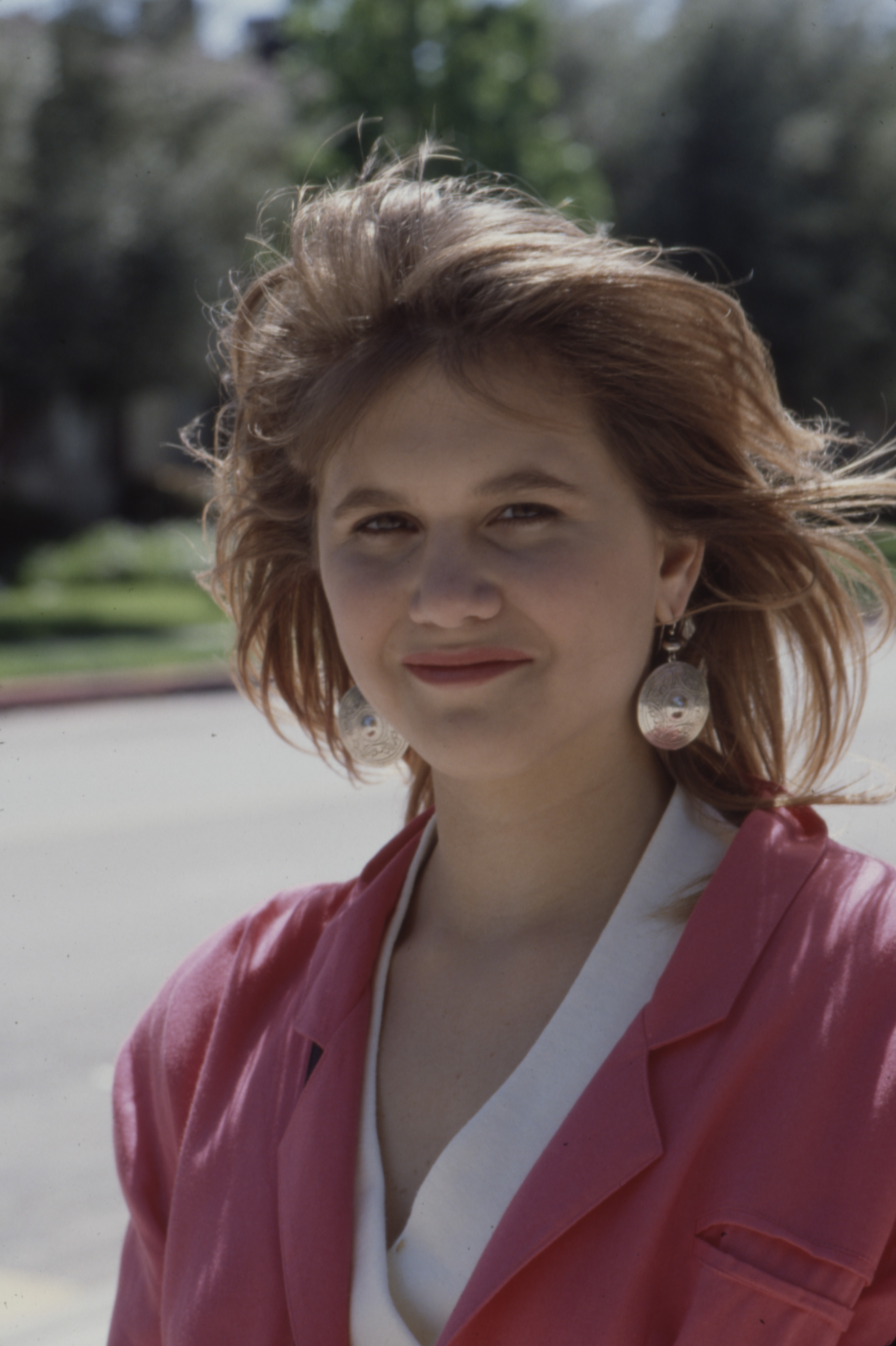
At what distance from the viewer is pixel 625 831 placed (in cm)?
175

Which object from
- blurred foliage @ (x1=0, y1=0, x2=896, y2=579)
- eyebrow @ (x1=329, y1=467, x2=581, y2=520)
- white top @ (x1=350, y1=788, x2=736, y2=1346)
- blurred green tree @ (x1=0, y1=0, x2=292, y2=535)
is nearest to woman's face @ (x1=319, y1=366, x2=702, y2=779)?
eyebrow @ (x1=329, y1=467, x2=581, y2=520)

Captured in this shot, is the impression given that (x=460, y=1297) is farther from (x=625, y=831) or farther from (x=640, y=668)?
(x=640, y=668)

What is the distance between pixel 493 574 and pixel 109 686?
37.4 feet

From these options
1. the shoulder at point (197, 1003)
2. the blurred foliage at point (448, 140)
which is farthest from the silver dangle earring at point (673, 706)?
the blurred foliage at point (448, 140)

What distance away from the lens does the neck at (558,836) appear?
5.68 feet

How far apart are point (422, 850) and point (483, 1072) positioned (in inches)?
15.2

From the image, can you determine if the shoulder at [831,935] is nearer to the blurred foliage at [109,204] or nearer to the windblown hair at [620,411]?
the windblown hair at [620,411]

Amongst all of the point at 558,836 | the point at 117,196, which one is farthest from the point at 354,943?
the point at 117,196

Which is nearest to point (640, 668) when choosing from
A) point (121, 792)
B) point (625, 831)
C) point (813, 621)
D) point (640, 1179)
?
point (625, 831)

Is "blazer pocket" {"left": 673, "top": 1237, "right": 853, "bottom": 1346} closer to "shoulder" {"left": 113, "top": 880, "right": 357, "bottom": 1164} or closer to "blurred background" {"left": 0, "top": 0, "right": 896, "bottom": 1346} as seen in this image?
"shoulder" {"left": 113, "top": 880, "right": 357, "bottom": 1164}

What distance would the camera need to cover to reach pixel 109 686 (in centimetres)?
1259

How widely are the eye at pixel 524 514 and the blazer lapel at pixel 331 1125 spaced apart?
22.1 inches

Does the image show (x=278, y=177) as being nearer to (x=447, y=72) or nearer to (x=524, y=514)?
(x=447, y=72)

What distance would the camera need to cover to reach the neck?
1732mm
